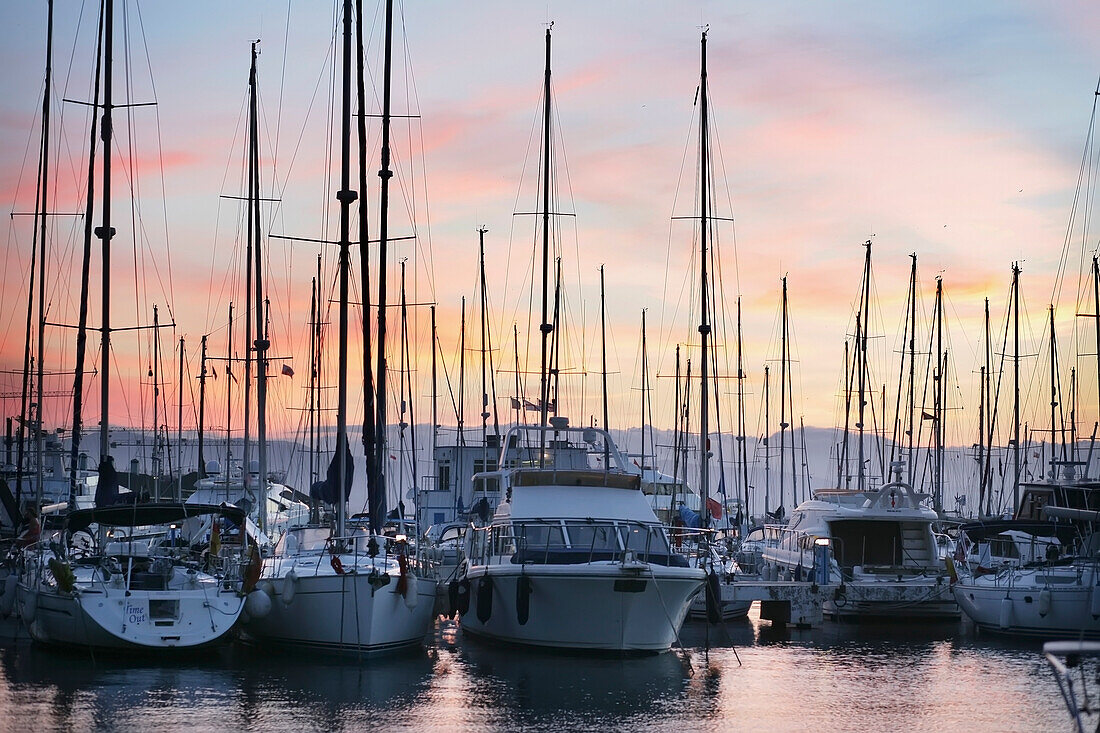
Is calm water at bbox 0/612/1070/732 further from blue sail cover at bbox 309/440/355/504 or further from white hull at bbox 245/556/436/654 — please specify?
blue sail cover at bbox 309/440/355/504

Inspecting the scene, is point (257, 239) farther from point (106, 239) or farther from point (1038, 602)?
point (1038, 602)

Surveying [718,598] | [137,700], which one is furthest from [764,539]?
[137,700]

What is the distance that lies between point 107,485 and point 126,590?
19.6ft

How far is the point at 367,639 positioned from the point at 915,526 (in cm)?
1850

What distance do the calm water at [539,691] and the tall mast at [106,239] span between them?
5761 mm

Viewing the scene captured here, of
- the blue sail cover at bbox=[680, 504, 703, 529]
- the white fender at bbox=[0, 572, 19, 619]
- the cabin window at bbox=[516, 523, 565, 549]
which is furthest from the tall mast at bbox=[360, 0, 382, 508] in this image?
the blue sail cover at bbox=[680, 504, 703, 529]

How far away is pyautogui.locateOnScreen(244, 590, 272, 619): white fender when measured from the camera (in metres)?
24.9

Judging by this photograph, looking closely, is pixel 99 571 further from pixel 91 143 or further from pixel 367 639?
pixel 91 143

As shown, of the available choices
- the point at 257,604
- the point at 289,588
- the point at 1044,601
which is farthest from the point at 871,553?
the point at 257,604

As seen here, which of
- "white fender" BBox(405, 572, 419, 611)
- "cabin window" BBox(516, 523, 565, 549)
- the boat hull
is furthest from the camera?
"cabin window" BBox(516, 523, 565, 549)

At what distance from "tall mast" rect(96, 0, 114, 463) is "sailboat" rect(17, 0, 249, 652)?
3.00 metres

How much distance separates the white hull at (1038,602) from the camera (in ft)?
96.7

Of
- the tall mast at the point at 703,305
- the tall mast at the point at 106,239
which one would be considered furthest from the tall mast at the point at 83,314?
the tall mast at the point at 703,305

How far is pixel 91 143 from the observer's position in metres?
36.2
